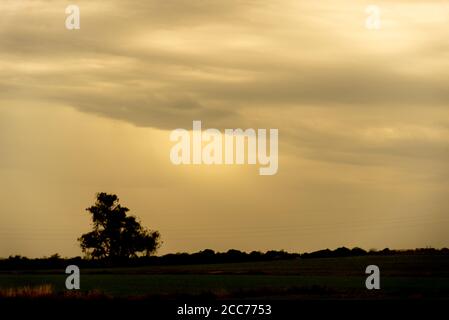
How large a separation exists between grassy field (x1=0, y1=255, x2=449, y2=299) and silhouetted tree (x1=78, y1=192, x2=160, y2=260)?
33977 mm

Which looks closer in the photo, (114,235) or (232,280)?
(232,280)

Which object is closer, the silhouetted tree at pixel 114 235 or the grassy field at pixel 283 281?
the grassy field at pixel 283 281

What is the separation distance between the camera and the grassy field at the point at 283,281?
237ft

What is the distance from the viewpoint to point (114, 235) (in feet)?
563

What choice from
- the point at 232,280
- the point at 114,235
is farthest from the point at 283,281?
the point at 114,235

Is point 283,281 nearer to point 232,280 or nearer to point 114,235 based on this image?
point 232,280

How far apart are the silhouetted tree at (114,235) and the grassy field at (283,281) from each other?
34.0m

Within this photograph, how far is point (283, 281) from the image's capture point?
3750 inches

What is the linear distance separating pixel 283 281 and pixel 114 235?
80713 millimetres

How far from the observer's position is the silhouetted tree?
169875 mm

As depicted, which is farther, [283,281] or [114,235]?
[114,235]
